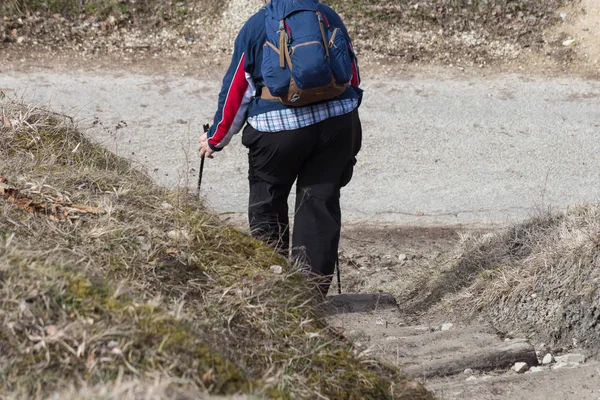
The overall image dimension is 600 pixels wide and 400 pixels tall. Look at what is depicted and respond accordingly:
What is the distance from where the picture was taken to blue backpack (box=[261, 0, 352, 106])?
387 centimetres

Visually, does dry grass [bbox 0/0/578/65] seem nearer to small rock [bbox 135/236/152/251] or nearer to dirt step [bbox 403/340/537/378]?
dirt step [bbox 403/340/537/378]

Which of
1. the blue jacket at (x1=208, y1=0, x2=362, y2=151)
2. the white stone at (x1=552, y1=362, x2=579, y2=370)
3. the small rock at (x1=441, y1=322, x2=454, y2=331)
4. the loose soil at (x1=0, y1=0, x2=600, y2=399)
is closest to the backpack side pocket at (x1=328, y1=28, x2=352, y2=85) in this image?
the blue jacket at (x1=208, y1=0, x2=362, y2=151)

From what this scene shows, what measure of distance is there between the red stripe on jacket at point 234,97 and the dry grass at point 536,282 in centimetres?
171

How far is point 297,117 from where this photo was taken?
410 centimetres

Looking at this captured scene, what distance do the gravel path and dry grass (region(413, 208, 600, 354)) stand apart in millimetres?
1345

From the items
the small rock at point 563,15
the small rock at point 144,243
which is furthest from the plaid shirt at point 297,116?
the small rock at point 563,15

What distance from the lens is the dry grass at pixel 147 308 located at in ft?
7.82

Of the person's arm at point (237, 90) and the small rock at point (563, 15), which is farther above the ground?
the person's arm at point (237, 90)

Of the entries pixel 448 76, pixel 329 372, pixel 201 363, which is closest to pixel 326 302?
pixel 329 372

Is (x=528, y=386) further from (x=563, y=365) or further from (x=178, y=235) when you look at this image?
(x=178, y=235)

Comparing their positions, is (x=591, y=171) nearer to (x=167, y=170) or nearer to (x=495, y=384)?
(x=167, y=170)

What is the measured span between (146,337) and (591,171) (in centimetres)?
581

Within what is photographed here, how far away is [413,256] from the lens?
627cm

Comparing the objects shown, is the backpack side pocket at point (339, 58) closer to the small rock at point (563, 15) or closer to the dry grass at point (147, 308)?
the dry grass at point (147, 308)
